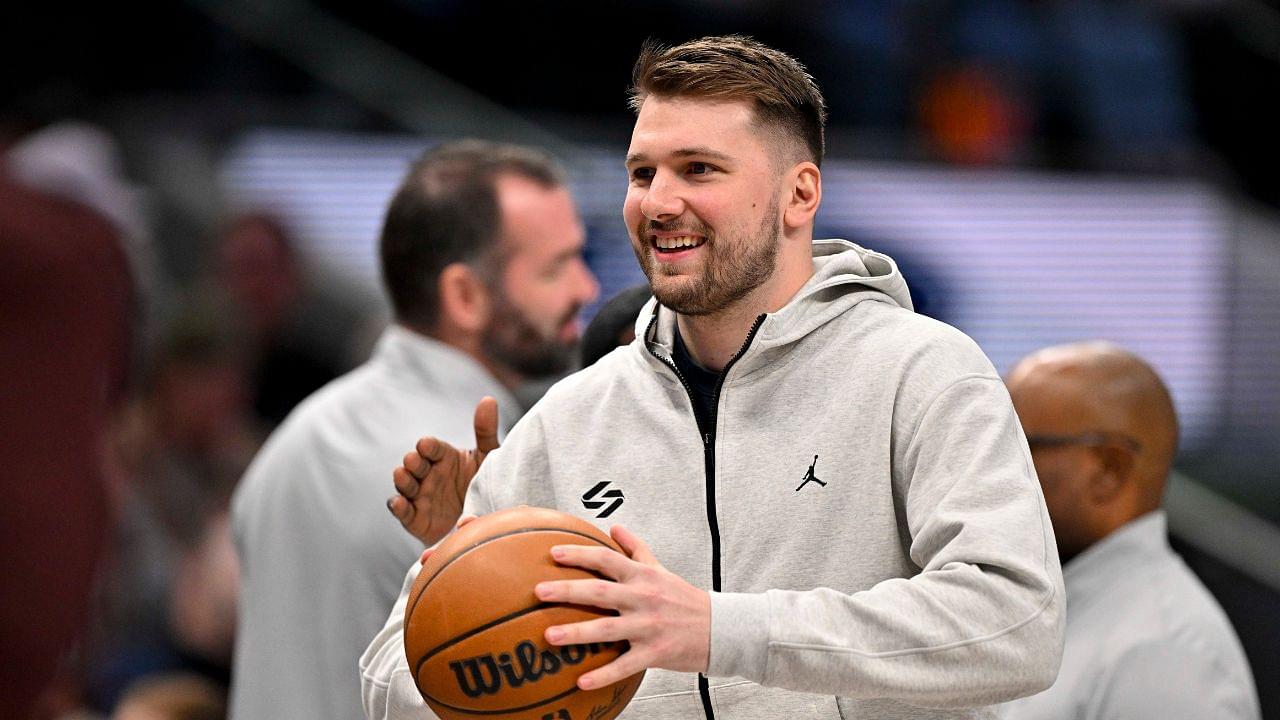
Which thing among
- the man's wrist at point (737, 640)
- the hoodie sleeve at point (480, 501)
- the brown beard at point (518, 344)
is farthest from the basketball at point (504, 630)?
the brown beard at point (518, 344)

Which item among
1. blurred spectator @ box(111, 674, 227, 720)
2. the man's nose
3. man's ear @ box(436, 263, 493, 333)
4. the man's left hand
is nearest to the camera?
the man's left hand

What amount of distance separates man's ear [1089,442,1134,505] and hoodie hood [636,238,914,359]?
1381mm

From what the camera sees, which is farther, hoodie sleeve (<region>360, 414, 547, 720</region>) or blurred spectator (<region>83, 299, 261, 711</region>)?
blurred spectator (<region>83, 299, 261, 711</region>)

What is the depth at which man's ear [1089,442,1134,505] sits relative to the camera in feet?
13.5

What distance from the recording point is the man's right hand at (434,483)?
3.21 metres

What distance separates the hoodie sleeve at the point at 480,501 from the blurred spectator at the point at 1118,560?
1554 millimetres

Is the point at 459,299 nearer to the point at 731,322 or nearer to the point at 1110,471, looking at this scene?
the point at 731,322

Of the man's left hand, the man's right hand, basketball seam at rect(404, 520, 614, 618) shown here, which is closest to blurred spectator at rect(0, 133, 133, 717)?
the man's left hand

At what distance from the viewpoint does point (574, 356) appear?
450cm

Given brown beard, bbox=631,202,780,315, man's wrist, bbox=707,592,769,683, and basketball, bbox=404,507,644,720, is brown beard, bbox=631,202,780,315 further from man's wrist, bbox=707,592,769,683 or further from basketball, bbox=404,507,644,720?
man's wrist, bbox=707,592,769,683

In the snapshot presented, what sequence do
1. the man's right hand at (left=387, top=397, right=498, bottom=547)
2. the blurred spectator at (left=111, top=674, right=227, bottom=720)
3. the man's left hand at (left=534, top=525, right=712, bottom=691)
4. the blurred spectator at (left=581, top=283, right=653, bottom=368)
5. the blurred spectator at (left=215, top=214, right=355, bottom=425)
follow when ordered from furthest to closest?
the blurred spectator at (left=215, top=214, right=355, bottom=425) → the blurred spectator at (left=111, top=674, right=227, bottom=720) → the blurred spectator at (left=581, top=283, right=653, bottom=368) → the man's right hand at (left=387, top=397, right=498, bottom=547) → the man's left hand at (left=534, top=525, right=712, bottom=691)

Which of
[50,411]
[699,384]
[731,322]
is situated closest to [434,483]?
[699,384]

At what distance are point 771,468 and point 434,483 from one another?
2.74 feet

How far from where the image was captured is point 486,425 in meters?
3.26
